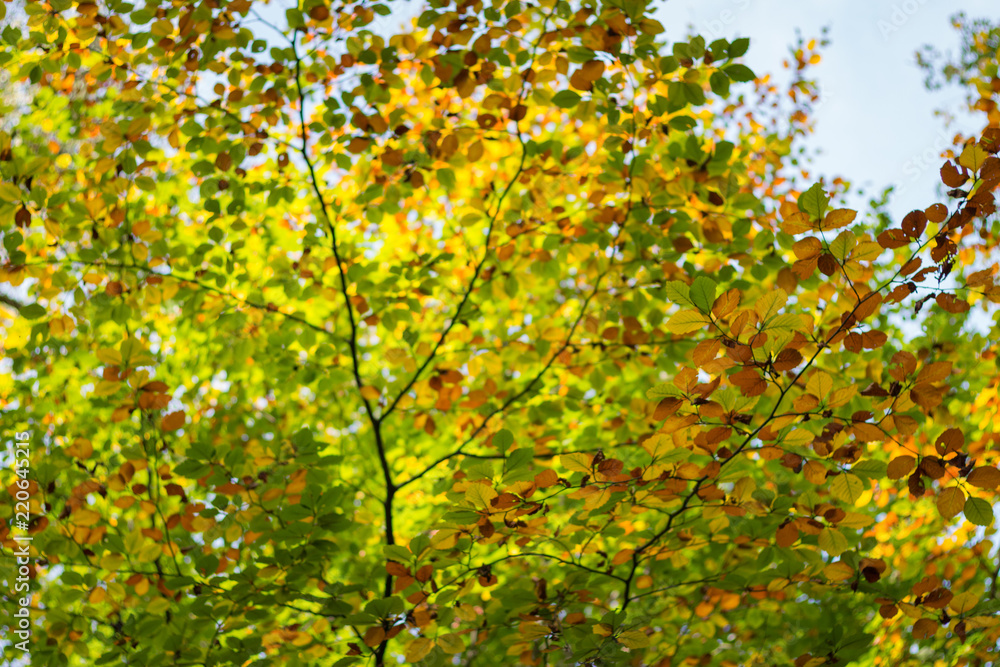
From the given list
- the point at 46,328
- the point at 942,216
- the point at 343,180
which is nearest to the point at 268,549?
the point at 46,328

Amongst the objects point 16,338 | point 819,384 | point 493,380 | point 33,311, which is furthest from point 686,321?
point 16,338

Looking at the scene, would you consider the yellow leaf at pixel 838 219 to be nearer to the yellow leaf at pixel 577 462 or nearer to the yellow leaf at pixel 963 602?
the yellow leaf at pixel 577 462

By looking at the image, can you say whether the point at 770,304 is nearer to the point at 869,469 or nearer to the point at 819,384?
the point at 819,384

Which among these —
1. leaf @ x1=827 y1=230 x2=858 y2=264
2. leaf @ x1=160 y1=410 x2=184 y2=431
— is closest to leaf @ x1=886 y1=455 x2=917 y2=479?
leaf @ x1=827 y1=230 x2=858 y2=264

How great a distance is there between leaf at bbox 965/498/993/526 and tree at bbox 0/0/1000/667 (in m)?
0.01

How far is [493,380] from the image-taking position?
3.42m

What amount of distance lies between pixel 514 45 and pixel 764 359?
1.96 meters

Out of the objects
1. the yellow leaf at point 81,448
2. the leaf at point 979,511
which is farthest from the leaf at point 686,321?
the yellow leaf at point 81,448

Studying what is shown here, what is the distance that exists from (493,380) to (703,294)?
2014 mm

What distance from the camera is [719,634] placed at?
3.78 meters

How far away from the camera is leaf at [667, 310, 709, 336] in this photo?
1.54 metres

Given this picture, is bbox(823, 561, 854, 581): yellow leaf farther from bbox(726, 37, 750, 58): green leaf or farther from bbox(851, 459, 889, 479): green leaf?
bbox(726, 37, 750, 58): green leaf

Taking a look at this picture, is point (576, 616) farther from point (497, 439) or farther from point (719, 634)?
point (719, 634)

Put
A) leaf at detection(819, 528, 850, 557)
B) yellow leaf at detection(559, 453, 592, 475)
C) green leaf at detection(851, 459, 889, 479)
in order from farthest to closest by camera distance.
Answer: leaf at detection(819, 528, 850, 557) → green leaf at detection(851, 459, 889, 479) → yellow leaf at detection(559, 453, 592, 475)
